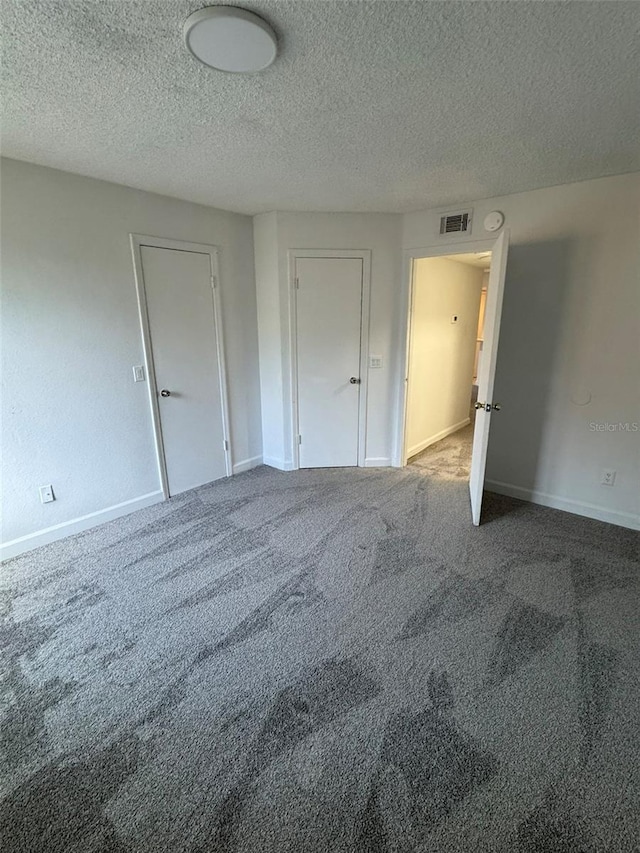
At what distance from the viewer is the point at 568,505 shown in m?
3.09

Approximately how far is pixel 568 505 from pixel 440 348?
2159mm

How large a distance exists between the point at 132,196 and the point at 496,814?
3785 mm

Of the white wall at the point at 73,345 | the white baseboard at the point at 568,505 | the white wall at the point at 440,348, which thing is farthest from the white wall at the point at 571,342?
the white wall at the point at 73,345

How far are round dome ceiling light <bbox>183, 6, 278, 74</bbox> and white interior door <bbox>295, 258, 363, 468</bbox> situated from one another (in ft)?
6.92

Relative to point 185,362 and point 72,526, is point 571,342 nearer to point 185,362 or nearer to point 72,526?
point 185,362

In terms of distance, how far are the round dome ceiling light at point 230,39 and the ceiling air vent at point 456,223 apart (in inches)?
87.1

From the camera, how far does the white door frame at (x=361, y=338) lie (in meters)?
3.48

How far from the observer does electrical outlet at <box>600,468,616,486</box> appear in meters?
2.87

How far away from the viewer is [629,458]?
279 centimetres

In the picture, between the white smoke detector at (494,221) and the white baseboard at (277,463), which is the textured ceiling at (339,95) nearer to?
the white smoke detector at (494,221)

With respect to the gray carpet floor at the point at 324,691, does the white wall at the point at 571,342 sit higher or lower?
higher

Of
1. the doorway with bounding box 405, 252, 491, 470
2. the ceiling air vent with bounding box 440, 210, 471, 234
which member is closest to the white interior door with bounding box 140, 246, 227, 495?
the doorway with bounding box 405, 252, 491, 470

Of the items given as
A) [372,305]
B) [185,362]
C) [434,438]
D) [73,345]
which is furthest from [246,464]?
[434,438]

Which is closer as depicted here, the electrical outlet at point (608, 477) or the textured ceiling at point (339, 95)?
the textured ceiling at point (339, 95)
